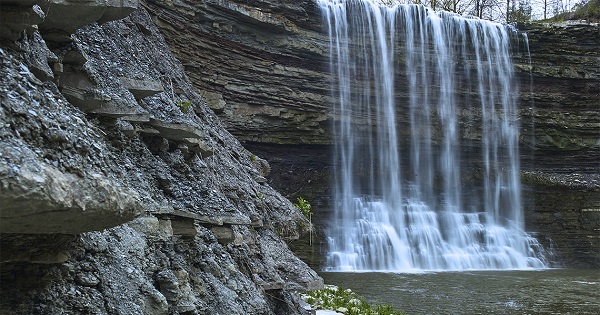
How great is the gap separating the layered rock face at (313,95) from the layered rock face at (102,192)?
11.9 metres

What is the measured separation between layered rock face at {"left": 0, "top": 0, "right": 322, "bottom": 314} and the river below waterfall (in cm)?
585

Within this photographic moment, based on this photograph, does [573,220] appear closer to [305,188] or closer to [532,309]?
[305,188]

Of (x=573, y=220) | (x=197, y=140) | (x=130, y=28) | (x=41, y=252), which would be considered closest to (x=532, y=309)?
(x=197, y=140)

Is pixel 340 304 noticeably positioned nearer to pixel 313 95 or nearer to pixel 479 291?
pixel 479 291

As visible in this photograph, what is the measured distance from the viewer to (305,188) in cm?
2347

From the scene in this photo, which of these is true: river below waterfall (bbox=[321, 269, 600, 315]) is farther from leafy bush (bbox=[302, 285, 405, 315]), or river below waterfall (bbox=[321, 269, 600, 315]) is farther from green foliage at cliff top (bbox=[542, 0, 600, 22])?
green foliage at cliff top (bbox=[542, 0, 600, 22])

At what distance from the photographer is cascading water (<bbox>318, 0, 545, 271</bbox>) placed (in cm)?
2209

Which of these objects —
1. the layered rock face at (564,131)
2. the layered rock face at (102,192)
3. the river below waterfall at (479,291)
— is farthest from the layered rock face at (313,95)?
the layered rock face at (102,192)

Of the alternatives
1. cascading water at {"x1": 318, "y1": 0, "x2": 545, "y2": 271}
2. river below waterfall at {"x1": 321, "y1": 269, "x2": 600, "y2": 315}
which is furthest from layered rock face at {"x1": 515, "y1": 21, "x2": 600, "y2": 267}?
river below waterfall at {"x1": 321, "y1": 269, "x2": 600, "y2": 315}

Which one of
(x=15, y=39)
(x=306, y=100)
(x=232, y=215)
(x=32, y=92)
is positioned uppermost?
(x=306, y=100)

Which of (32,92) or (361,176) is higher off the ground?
(361,176)

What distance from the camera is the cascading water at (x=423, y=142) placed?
2209 centimetres

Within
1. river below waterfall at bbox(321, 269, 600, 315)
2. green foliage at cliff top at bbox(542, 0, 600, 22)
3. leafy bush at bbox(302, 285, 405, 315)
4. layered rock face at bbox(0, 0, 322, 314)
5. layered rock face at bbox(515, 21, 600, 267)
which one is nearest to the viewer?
layered rock face at bbox(0, 0, 322, 314)

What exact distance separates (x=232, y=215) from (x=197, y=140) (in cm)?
103
